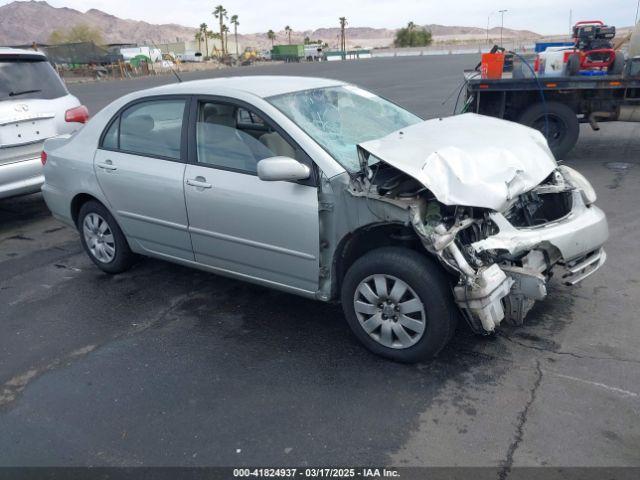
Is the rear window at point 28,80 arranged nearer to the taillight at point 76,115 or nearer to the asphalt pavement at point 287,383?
the taillight at point 76,115

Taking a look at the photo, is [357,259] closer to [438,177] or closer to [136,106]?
[438,177]

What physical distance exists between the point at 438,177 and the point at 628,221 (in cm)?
365

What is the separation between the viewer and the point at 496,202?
314cm

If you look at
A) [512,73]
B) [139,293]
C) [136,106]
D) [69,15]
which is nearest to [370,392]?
[139,293]

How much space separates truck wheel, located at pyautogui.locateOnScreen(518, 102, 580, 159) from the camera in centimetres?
825

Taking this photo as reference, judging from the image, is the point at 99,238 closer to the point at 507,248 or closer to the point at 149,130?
the point at 149,130

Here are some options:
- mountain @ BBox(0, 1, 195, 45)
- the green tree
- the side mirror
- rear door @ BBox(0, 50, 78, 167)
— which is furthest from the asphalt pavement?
mountain @ BBox(0, 1, 195, 45)

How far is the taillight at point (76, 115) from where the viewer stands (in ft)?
22.5

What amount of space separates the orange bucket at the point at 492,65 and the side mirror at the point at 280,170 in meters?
6.04

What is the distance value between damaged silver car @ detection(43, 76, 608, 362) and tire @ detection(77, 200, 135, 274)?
184 mm

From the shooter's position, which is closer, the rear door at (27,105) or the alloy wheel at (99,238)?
the alloy wheel at (99,238)

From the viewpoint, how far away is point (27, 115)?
21.1ft

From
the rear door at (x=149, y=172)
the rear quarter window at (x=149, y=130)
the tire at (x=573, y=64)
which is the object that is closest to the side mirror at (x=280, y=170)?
the rear door at (x=149, y=172)

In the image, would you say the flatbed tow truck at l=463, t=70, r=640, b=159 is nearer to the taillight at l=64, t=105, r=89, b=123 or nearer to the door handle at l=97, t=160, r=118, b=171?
the taillight at l=64, t=105, r=89, b=123
